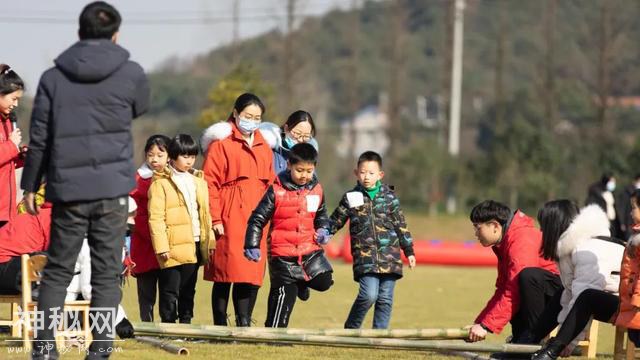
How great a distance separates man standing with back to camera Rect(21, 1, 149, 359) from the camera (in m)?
6.77

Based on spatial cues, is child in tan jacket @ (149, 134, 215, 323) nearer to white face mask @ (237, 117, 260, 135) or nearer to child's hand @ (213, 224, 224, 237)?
child's hand @ (213, 224, 224, 237)

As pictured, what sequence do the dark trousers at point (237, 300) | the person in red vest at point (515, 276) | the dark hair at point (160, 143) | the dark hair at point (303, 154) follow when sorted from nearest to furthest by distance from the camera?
1. the person in red vest at point (515, 276)
2. the dark hair at point (303, 154)
3. the dark trousers at point (237, 300)
4. the dark hair at point (160, 143)

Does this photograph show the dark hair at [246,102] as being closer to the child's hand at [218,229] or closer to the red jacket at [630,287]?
the child's hand at [218,229]

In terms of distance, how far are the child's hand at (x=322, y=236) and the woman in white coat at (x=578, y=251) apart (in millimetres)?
1764

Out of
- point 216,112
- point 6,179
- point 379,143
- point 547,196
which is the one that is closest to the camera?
point 6,179

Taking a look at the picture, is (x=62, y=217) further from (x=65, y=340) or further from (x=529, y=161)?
(x=529, y=161)

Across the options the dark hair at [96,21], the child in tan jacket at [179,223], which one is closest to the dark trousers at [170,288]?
the child in tan jacket at [179,223]

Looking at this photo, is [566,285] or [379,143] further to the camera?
[379,143]

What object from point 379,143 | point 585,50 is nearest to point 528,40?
point 379,143

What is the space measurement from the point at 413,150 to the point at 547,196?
5.27 m

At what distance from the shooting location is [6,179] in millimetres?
8945

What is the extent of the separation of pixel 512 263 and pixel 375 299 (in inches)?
62.5

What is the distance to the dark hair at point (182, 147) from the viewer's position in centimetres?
967

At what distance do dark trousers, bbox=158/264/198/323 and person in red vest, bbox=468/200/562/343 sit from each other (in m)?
2.49
